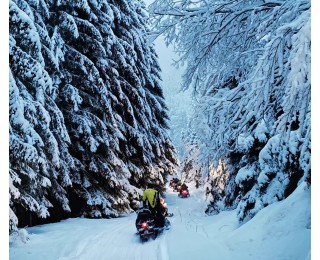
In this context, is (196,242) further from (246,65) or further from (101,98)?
(101,98)

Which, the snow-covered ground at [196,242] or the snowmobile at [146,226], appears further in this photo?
the snowmobile at [146,226]

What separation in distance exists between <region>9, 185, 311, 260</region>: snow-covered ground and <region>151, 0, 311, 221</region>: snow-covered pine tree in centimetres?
98

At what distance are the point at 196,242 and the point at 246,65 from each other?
4611 millimetres

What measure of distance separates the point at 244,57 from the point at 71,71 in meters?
9.51

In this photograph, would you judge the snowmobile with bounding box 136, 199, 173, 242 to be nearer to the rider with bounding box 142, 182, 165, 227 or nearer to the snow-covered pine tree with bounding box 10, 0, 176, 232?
the rider with bounding box 142, 182, 165, 227

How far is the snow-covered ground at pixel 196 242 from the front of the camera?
19.0 ft

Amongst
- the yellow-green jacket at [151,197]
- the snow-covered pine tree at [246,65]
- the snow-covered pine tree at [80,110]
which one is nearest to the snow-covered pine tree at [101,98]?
the snow-covered pine tree at [80,110]

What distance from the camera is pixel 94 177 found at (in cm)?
1423

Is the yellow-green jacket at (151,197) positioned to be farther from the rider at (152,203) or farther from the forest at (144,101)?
the forest at (144,101)

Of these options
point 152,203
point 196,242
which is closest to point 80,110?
point 152,203

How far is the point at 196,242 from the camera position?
8.08m

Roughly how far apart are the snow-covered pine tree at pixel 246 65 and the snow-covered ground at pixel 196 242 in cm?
98
